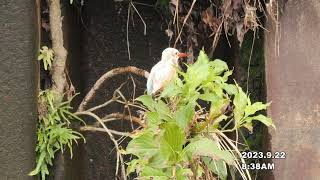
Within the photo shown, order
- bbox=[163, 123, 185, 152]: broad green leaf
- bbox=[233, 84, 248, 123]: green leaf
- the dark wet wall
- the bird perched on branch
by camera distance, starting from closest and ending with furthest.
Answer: bbox=[163, 123, 185, 152]: broad green leaf < bbox=[233, 84, 248, 123]: green leaf < the bird perched on branch < the dark wet wall

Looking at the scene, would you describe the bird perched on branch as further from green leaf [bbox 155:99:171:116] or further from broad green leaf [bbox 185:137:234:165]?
broad green leaf [bbox 185:137:234:165]

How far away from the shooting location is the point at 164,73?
287cm

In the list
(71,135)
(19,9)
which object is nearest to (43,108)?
(71,135)

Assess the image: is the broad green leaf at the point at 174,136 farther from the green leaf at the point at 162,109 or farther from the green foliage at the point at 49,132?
the green foliage at the point at 49,132

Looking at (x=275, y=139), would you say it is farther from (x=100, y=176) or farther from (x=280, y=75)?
(x=100, y=176)

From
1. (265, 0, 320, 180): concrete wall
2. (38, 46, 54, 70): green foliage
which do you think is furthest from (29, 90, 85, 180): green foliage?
(265, 0, 320, 180): concrete wall

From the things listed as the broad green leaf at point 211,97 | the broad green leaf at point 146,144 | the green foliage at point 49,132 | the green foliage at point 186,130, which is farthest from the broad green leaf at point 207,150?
the green foliage at point 49,132

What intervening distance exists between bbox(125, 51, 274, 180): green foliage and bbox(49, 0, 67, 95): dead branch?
720 millimetres

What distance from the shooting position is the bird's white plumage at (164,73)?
9.38 ft

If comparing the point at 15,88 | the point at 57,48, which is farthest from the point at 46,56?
the point at 15,88

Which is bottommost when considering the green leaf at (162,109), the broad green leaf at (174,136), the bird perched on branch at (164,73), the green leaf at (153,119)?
the broad green leaf at (174,136)

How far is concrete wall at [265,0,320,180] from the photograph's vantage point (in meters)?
3.21

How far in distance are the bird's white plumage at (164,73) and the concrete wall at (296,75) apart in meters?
0.59

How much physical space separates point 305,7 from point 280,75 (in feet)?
1.25
